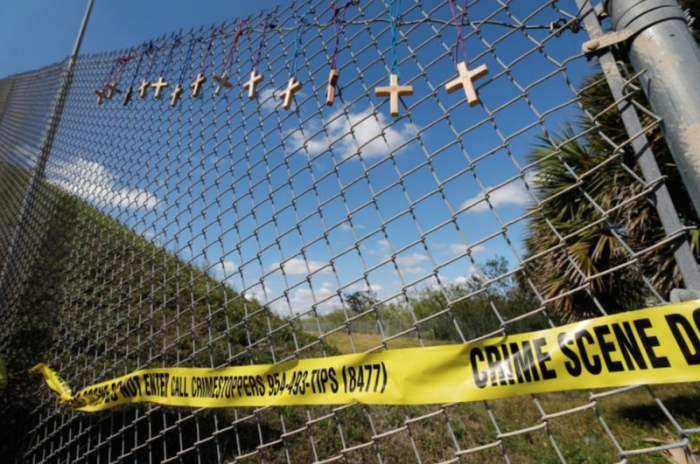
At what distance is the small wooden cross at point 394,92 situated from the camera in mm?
1704

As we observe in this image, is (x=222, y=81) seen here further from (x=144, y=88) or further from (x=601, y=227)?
(x=601, y=227)

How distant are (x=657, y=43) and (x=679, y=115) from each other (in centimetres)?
21

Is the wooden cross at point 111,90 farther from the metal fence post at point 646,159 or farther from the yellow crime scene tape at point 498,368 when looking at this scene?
the metal fence post at point 646,159

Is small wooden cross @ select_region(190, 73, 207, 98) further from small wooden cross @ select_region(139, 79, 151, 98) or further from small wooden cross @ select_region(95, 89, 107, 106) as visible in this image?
small wooden cross @ select_region(95, 89, 107, 106)

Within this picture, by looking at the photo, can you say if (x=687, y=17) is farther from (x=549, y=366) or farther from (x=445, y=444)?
(x=445, y=444)

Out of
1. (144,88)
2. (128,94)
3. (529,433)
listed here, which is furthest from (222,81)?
(529,433)

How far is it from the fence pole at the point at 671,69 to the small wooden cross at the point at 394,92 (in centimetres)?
82

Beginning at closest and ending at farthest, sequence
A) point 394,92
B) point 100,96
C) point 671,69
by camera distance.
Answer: point 671,69 → point 394,92 → point 100,96

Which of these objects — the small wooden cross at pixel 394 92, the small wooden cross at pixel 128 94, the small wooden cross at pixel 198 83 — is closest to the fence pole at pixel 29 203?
the small wooden cross at pixel 128 94

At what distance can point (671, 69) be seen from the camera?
2.92 ft

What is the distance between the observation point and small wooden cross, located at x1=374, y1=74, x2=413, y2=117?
5.59 ft

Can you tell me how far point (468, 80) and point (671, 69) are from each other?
2.19ft

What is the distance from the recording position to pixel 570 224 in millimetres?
3832

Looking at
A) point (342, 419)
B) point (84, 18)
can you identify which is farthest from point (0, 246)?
point (342, 419)
